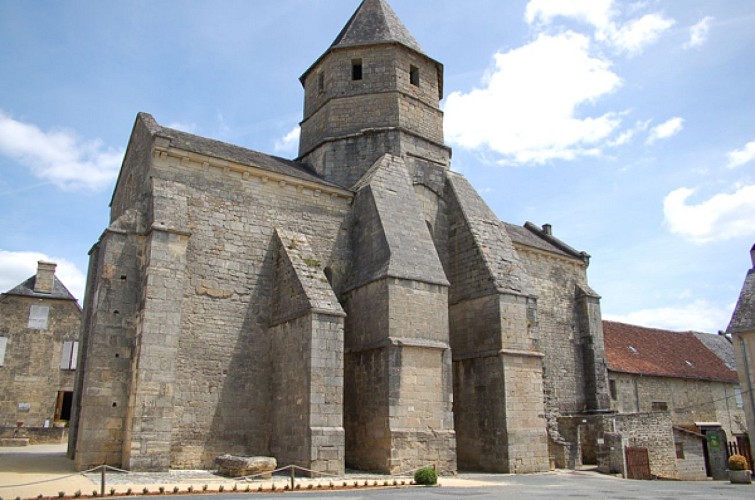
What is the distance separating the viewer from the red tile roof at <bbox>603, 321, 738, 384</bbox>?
25.5 m

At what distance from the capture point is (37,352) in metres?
25.7

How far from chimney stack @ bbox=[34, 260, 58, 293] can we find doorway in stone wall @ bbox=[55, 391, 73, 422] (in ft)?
15.3

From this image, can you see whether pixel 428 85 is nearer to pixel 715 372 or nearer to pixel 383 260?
pixel 383 260

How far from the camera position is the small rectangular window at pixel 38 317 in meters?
25.9

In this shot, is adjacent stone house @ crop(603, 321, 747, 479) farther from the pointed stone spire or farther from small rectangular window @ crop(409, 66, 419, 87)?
the pointed stone spire

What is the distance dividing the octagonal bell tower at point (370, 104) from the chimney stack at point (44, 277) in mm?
15350

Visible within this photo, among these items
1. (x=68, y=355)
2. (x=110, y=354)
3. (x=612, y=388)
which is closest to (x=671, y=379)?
(x=612, y=388)

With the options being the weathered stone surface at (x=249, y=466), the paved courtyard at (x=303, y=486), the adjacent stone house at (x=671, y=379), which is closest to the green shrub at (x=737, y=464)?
the paved courtyard at (x=303, y=486)

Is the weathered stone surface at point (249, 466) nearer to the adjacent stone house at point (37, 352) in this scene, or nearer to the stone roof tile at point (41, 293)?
the adjacent stone house at point (37, 352)

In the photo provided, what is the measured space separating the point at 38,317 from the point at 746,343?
2850cm

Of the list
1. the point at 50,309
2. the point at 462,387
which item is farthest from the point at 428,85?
the point at 50,309

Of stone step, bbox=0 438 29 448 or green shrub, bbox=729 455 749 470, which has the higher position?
stone step, bbox=0 438 29 448

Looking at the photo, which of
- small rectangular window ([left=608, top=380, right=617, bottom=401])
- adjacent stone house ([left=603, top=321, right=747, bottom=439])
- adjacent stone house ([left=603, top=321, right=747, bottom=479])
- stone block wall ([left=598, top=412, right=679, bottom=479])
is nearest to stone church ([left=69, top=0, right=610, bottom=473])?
stone block wall ([left=598, top=412, right=679, bottom=479])

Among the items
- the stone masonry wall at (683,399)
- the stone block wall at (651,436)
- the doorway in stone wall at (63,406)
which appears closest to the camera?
the stone block wall at (651,436)
